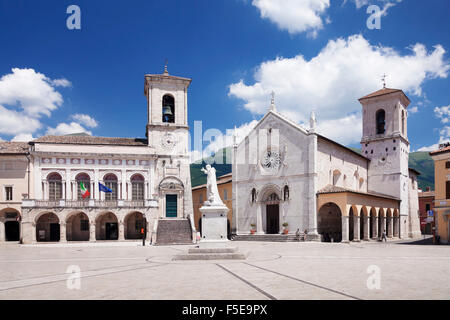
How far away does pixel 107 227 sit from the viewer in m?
41.3

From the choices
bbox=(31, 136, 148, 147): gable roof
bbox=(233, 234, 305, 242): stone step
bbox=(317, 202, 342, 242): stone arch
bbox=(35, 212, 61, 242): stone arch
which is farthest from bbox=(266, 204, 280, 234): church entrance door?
bbox=(35, 212, 61, 242): stone arch

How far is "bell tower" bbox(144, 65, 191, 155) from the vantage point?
4331 centimetres

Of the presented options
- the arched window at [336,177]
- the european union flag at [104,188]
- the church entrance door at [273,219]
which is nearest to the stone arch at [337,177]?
the arched window at [336,177]

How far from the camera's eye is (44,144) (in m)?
40.1

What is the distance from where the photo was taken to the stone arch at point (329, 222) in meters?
39.0

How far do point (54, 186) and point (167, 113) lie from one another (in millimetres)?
14252

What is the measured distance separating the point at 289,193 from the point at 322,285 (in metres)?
29.0

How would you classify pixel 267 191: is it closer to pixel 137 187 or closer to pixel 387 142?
pixel 137 187

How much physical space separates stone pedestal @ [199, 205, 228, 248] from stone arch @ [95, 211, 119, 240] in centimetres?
2432

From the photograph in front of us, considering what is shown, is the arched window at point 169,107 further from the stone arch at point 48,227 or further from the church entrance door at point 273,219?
the stone arch at point 48,227

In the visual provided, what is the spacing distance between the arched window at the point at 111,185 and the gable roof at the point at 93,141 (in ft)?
12.2

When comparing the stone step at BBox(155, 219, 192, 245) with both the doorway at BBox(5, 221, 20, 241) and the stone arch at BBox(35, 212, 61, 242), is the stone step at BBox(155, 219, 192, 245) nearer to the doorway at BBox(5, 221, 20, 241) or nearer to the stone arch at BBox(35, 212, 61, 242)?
the stone arch at BBox(35, 212, 61, 242)
